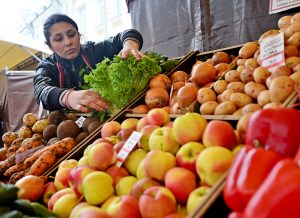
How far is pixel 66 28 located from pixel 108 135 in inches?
67.0

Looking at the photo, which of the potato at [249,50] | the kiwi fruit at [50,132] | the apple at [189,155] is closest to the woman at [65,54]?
the kiwi fruit at [50,132]

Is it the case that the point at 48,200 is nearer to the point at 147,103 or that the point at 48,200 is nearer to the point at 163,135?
the point at 163,135

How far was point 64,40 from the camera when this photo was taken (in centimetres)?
316

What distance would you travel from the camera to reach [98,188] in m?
1.30

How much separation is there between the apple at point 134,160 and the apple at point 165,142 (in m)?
0.08

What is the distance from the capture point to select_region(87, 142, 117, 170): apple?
146 centimetres

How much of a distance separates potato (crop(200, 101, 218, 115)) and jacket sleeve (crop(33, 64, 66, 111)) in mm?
1355

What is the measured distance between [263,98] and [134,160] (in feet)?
2.29

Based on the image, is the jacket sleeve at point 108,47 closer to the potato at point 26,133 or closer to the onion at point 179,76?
the potato at point 26,133

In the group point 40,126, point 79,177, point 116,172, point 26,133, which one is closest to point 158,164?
point 116,172

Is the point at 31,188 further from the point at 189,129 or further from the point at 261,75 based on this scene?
the point at 261,75

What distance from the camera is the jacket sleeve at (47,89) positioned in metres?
2.65

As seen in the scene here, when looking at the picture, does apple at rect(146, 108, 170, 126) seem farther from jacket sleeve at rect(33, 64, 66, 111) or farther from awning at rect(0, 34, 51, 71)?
awning at rect(0, 34, 51, 71)

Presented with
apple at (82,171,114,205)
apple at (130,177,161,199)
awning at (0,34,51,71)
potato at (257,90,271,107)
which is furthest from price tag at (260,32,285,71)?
awning at (0,34,51,71)
